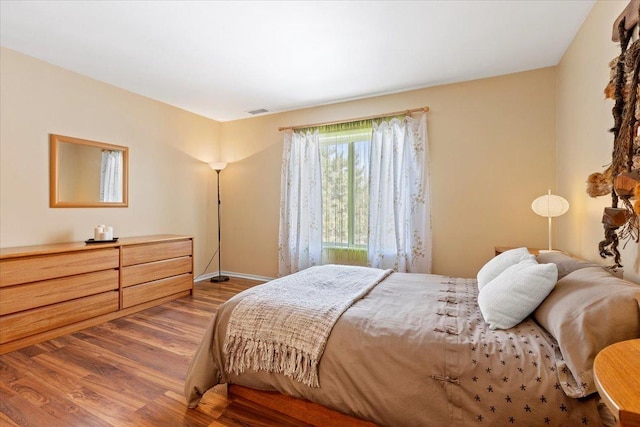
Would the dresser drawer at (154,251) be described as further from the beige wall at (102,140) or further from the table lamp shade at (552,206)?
the table lamp shade at (552,206)

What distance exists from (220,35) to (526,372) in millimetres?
3042

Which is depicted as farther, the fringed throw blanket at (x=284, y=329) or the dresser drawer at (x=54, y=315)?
the dresser drawer at (x=54, y=315)

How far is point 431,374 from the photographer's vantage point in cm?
128

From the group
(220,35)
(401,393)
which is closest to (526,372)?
(401,393)

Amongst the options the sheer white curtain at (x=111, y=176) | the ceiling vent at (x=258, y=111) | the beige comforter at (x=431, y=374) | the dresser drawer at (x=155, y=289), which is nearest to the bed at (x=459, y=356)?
the beige comforter at (x=431, y=374)

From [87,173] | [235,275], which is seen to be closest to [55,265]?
[87,173]

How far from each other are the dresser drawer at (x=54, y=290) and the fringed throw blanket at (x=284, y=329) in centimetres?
201

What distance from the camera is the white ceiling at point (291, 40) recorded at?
2209 mm

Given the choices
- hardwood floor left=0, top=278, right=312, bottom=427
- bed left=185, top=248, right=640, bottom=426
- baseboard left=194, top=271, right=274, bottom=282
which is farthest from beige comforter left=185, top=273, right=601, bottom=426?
baseboard left=194, top=271, right=274, bottom=282

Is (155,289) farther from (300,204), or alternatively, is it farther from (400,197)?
(400,197)

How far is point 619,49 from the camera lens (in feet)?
5.87

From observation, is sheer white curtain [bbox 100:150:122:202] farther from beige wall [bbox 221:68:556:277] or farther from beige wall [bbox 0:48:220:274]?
beige wall [bbox 221:68:556:277]

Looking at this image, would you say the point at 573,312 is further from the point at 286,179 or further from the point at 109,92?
the point at 109,92

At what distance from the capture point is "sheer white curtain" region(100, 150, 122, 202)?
11.4 ft
